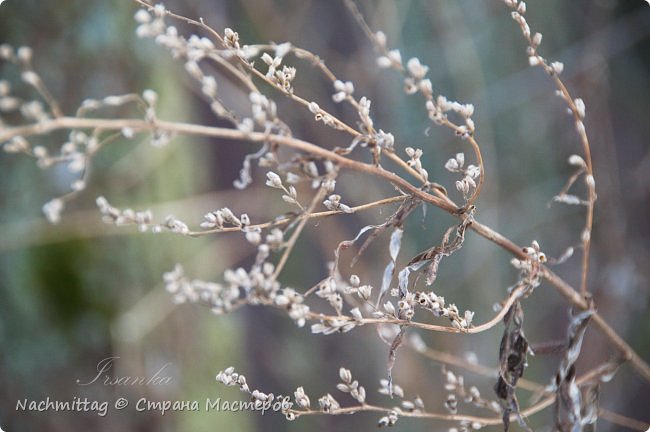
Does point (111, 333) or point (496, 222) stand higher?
point (496, 222)

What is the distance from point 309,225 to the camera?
3.58ft

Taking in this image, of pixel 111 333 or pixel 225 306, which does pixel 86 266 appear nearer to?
pixel 111 333

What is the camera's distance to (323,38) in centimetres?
118

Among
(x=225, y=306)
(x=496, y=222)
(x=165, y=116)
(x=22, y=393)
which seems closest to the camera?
(x=225, y=306)

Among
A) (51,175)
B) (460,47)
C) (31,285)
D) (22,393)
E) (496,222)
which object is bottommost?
(22,393)

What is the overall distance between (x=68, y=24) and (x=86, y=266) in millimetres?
358

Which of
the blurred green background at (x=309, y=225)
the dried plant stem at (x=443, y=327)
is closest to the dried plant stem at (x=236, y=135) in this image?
the dried plant stem at (x=443, y=327)

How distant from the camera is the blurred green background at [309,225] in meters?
0.82

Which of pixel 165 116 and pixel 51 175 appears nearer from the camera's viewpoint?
pixel 51 175

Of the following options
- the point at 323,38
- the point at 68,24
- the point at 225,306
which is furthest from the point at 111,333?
the point at 323,38

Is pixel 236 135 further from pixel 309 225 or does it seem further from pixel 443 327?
pixel 309 225
